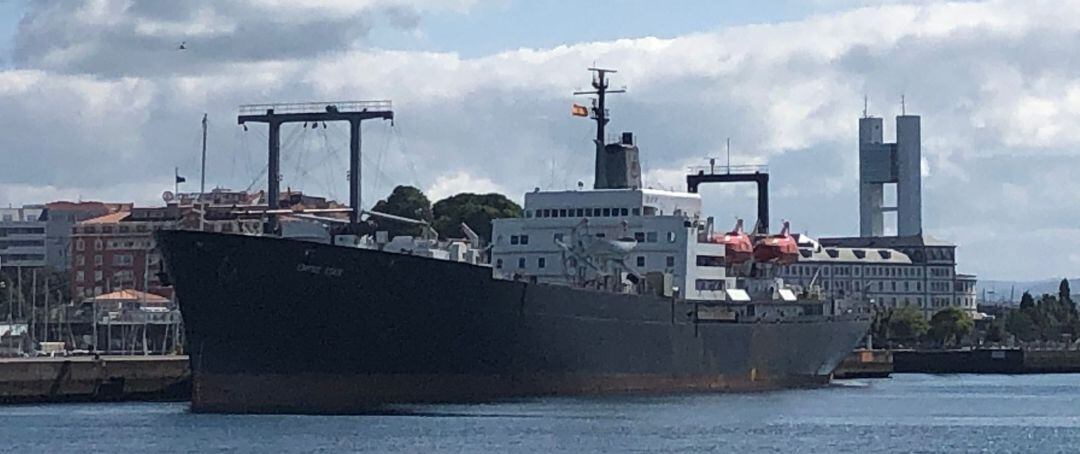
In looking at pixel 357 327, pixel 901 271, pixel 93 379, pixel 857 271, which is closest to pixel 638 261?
pixel 357 327

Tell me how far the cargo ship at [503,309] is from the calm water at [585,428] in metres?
1.14

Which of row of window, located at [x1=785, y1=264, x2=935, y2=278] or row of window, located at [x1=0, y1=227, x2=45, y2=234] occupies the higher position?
row of window, located at [x1=0, y1=227, x2=45, y2=234]

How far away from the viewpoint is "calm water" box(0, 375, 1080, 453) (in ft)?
146

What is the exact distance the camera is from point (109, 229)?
14875 centimetres

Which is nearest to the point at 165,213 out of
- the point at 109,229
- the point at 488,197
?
the point at 109,229

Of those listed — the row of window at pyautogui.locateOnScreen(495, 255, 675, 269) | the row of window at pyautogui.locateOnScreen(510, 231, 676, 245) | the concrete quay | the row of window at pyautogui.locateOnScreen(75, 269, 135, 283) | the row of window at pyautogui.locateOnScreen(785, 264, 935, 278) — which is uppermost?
the row of window at pyautogui.locateOnScreen(785, 264, 935, 278)

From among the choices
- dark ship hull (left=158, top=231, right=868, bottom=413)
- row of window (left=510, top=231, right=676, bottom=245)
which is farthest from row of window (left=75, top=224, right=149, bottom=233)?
dark ship hull (left=158, top=231, right=868, bottom=413)

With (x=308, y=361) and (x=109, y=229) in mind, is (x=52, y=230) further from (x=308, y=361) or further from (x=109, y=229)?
(x=308, y=361)

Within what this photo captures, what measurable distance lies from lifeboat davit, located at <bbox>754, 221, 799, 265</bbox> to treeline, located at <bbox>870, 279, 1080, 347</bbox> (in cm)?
4797

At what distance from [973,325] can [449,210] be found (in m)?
40.5

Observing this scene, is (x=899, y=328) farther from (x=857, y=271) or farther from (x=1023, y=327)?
(x=857, y=271)

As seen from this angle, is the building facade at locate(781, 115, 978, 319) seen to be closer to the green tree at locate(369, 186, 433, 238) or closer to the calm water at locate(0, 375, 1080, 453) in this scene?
the green tree at locate(369, 186, 433, 238)

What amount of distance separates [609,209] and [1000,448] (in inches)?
881

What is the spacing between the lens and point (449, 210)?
125 meters
